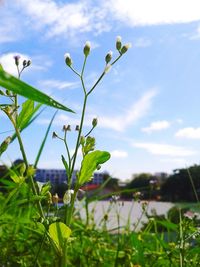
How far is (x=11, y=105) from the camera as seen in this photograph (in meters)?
1.02

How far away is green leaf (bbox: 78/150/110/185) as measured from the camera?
104 centimetres

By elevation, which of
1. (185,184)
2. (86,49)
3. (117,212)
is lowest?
(117,212)

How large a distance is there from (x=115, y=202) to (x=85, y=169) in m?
1.24

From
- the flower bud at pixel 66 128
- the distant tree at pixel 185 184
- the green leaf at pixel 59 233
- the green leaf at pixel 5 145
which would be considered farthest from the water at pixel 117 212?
the green leaf at pixel 5 145

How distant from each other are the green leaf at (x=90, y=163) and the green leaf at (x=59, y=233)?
12 centimetres

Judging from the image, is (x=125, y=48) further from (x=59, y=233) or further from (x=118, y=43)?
(x=59, y=233)

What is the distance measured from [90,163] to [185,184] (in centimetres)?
2201

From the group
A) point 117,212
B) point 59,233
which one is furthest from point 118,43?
point 117,212

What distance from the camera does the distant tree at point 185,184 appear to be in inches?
85.2

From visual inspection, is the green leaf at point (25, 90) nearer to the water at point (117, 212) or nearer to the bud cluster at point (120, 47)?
the bud cluster at point (120, 47)

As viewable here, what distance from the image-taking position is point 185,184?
22531mm

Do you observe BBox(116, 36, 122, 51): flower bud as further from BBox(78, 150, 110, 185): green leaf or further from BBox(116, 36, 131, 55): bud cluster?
BBox(78, 150, 110, 185): green leaf

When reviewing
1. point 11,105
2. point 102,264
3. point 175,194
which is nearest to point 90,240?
point 102,264

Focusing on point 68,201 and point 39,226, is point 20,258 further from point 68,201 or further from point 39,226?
point 68,201
